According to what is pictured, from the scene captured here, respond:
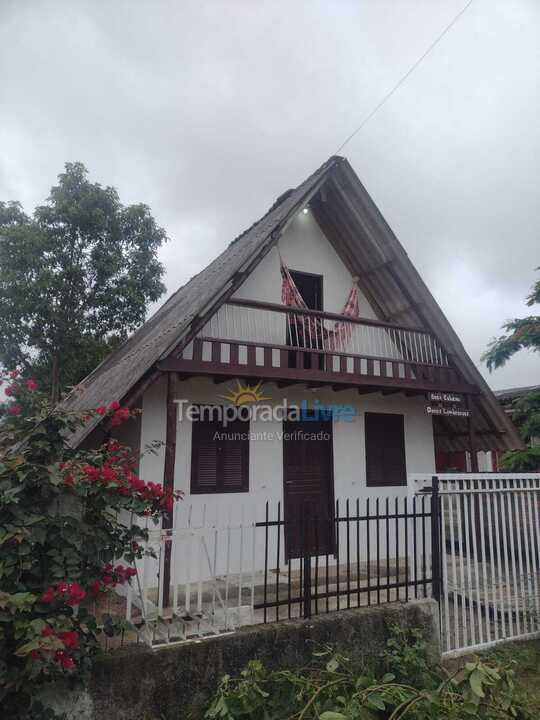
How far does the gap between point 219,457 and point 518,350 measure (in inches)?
229

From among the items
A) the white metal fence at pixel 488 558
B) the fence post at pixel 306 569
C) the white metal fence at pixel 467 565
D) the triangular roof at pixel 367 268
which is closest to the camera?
the fence post at pixel 306 569

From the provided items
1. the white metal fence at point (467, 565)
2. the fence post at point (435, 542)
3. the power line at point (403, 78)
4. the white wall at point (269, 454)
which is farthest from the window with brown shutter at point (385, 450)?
the power line at point (403, 78)

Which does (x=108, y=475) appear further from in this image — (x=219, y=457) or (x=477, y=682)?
(x=219, y=457)

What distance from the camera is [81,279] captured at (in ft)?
43.1

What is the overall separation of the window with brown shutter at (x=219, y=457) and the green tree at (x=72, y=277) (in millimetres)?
7256

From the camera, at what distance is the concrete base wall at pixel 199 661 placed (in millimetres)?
Result: 3351

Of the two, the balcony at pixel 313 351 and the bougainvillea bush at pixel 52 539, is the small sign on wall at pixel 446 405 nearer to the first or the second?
the balcony at pixel 313 351

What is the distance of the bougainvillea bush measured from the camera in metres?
2.88

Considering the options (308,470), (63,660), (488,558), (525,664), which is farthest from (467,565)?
(63,660)

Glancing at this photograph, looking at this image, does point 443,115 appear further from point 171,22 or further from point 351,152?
point 171,22

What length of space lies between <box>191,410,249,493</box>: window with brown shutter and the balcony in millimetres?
1162

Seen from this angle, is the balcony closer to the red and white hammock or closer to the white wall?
the red and white hammock

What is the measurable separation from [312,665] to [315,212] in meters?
7.26

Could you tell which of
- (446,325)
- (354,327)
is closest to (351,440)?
(354,327)
